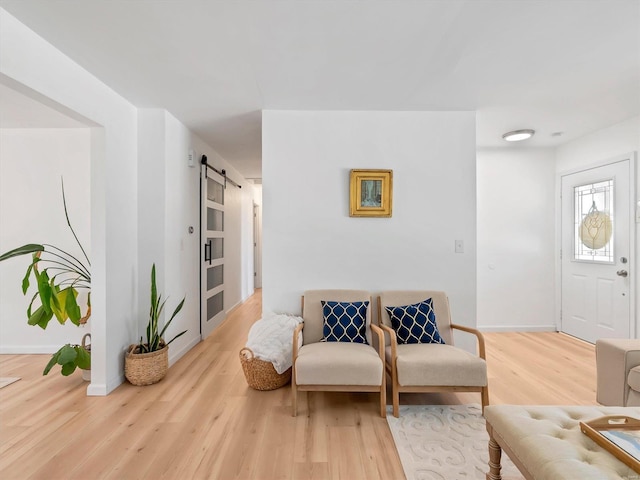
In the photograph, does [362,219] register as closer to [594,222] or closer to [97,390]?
[97,390]

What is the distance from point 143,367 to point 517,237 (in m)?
4.60

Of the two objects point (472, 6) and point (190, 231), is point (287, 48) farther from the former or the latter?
point (190, 231)

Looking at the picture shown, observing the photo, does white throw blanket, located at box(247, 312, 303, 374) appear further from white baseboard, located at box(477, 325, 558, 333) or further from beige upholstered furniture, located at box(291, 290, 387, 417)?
white baseboard, located at box(477, 325, 558, 333)

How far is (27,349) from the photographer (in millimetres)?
3434

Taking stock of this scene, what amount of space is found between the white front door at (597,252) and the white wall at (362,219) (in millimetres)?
1797

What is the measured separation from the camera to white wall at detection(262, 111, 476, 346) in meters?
3.07

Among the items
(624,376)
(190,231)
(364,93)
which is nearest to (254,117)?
(364,93)

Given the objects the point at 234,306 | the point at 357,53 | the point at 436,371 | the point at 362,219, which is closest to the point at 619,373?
the point at 436,371

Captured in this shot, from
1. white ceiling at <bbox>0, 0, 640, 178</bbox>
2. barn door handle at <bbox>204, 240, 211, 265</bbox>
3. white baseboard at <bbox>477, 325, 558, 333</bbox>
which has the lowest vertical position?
white baseboard at <bbox>477, 325, 558, 333</bbox>

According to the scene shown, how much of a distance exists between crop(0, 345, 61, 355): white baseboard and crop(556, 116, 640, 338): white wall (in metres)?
6.18

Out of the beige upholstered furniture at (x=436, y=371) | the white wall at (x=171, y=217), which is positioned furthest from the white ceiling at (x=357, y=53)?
the beige upholstered furniture at (x=436, y=371)

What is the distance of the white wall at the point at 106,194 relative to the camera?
6.94 feet

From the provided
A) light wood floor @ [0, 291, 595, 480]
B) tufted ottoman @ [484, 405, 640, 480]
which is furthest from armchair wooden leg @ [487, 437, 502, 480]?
light wood floor @ [0, 291, 595, 480]

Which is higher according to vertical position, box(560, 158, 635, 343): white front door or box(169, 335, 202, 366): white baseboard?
box(560, 158, 635, 343): white front door
